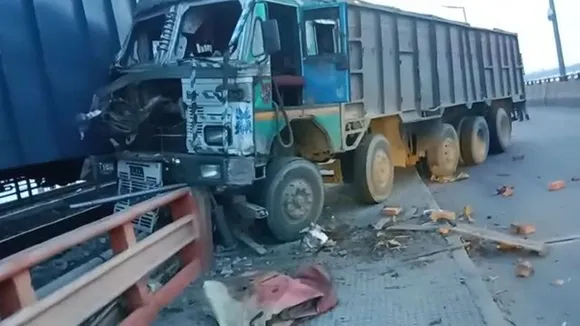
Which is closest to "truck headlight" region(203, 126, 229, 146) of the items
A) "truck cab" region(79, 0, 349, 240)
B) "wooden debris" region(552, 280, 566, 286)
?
"truck cab" region(79, 0, 349, 240)

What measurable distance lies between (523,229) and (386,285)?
2458 millimetres

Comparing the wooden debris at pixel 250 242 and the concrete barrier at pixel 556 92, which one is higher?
the concrete barrier at pixel 556 92

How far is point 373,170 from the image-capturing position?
8180 millimetres

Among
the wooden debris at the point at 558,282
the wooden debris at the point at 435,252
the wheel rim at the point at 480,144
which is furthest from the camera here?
the wheel rim at the point at 480,144

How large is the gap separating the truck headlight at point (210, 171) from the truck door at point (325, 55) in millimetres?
1658

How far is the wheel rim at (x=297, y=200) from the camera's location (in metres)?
6.32

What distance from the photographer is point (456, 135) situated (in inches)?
439

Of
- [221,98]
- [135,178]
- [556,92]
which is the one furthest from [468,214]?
[556,92]

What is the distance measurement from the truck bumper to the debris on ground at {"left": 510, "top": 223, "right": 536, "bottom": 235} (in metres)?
2.91

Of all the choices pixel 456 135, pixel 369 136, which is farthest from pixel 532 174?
pixel 369 136

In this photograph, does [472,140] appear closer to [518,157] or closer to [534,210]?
[518,157]

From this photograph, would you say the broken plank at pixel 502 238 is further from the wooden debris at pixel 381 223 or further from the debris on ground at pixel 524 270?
the wooden debris at pixel 381 223

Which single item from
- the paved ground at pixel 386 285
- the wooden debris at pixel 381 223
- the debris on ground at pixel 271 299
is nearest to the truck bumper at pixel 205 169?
the paved ground at pixel 386 285

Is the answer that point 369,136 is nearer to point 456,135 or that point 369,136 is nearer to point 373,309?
point 456,135
